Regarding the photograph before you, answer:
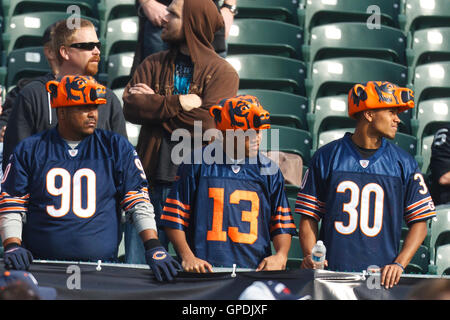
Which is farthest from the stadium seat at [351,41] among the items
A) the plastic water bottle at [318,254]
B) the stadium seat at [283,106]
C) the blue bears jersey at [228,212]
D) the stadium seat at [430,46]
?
the plastic water bottle at [318,254]

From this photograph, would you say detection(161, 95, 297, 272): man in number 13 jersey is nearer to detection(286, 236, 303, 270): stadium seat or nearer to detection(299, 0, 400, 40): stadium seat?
detection(286, 236, 303, 270): stadium seat

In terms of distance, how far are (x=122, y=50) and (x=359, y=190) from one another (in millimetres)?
3081

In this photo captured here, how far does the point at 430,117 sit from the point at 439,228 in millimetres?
1305

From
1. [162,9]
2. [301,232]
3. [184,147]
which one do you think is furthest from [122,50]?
[301,232]

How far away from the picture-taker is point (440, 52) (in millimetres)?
7184

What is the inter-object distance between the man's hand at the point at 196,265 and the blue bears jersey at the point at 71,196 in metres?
0.37

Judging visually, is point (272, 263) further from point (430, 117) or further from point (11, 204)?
point (430, 117)

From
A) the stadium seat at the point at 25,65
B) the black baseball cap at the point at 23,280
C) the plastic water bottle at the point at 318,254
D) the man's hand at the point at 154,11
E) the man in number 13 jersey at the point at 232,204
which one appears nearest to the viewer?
the black baseball cap at the point at 23,280

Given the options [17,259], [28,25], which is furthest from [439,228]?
[28,25]

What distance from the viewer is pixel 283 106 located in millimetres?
6570

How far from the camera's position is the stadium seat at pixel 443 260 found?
219 inches

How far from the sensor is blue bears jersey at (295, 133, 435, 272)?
14.7 ft

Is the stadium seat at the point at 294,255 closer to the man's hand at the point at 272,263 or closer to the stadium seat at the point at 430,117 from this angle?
the man's hand at the point at 272,263

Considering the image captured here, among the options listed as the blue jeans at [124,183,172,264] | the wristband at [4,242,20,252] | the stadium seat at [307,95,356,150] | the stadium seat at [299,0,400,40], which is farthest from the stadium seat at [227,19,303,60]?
the wristband at [4,242,20,252]
